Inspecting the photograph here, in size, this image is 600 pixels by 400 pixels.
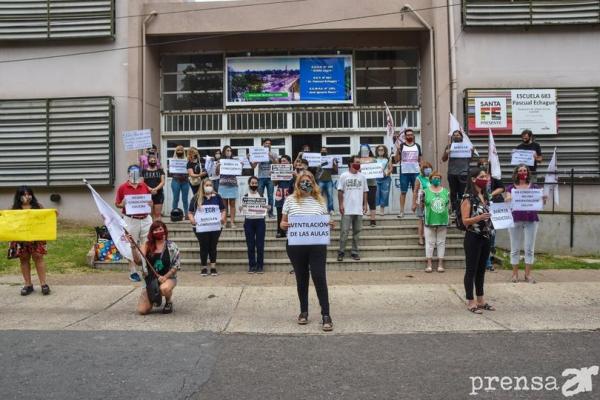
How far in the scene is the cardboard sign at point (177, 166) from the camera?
1165 cm

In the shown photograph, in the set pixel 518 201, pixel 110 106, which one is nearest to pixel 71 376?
pixel 518 201

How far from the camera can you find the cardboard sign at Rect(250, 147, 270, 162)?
11.3 metres

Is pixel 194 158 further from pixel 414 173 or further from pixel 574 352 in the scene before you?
pixel 574 352

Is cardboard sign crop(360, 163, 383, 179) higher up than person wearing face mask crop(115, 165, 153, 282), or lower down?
higher up

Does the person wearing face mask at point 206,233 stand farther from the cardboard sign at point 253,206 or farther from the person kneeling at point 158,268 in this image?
the person kneeling at point 158,268

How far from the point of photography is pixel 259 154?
11.3 meters

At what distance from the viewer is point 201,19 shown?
1369cm

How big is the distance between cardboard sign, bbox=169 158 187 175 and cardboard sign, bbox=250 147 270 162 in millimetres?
1522

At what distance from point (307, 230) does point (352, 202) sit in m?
3.68

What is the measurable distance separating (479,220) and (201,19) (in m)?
9.77

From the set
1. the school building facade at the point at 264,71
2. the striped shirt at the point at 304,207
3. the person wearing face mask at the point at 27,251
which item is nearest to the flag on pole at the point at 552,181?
the school building facade at the point at 264,71

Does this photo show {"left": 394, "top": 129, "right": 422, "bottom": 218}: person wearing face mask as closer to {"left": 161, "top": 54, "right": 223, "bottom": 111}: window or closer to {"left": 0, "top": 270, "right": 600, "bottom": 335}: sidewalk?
{"left": 0, "top": 270, "right": 600, "bottom": 335}: sidewalk

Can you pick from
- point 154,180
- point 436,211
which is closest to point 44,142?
point 154,180

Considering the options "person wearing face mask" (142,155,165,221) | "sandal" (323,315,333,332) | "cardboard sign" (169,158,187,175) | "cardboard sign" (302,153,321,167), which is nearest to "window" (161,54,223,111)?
"cardboard sign" (169,158,187,175)
